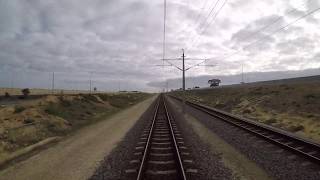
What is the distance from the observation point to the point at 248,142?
1798 centimetres

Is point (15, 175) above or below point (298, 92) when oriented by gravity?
below

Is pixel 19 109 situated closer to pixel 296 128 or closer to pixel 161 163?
pixel 161 163

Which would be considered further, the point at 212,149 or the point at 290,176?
the point at 212,149

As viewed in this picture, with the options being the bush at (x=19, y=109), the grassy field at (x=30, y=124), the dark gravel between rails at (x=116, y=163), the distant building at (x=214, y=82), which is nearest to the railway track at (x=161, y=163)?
the dark gravel between rails at (x=116, y=163)

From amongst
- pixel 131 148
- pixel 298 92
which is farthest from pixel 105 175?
pixel 298 92

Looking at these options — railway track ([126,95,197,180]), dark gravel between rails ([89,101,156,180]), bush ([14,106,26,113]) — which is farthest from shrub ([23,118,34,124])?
railway track ([126,95,197,180])

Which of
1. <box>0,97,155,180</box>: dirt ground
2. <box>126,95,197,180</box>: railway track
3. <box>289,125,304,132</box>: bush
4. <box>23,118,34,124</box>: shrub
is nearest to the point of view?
<box>126,95,197,180</box>: railway track

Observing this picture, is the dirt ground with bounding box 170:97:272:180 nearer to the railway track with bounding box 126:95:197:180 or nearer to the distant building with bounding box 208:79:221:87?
the railway track with bounding box 126:95:197:180

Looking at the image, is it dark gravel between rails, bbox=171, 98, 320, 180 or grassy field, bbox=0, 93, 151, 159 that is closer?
dark gravel between rails, bbox=171, 98, 320, 180

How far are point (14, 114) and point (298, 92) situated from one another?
31.6 metres

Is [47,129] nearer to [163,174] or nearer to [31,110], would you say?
[31,110]

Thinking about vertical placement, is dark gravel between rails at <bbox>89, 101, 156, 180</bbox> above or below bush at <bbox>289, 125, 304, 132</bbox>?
below

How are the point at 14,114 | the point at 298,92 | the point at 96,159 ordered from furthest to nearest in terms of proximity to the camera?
the point at 298,92 → the point at 14,114 → the point at 96,159

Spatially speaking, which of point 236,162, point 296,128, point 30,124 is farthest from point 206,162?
point 30,124
